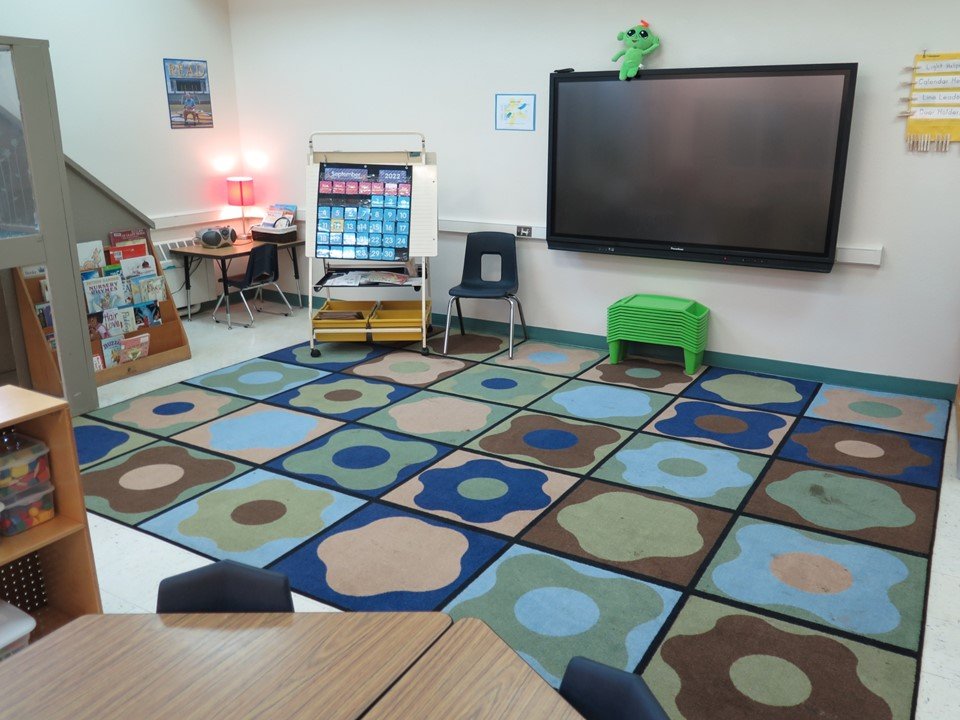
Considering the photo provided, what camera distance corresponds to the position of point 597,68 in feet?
18.0

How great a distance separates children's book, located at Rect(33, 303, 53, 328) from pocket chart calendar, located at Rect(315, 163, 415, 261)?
184cm

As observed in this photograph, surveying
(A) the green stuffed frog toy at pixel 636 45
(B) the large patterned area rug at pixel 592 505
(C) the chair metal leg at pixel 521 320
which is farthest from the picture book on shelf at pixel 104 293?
(A) the green stuffed frog toy at pixel 636 45

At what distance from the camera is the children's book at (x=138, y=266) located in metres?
5.51

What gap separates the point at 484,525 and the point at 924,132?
11.3 feet

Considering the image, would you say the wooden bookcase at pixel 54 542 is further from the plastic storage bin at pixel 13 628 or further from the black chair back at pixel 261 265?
the black chair back at pixel 261 265

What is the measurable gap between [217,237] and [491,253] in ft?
7.72

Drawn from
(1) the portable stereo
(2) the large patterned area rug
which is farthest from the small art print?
(2) the large patterned area rug

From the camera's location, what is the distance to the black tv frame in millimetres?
4738

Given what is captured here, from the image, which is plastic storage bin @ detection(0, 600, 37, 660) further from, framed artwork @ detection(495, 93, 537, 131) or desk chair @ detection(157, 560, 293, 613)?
framed artwork @ detection(495, 93, 537, 131)

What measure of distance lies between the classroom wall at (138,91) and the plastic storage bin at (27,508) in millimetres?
4211

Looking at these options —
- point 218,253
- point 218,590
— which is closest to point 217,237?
Answer: point 218,253

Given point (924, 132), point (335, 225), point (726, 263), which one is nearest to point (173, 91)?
point (335, 225)

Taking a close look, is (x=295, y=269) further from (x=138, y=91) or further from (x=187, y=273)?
(x=138, y=91)

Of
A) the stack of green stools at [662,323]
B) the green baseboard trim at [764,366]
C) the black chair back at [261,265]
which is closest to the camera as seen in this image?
the green baseboard trim at [764,366]
